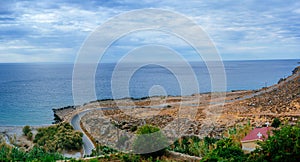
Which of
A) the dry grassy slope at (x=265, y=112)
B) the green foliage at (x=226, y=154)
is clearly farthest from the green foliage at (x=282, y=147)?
the dry grassy slope at (x=265, y=112)

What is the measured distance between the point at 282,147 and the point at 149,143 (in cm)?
381

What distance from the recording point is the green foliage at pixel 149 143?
327 inches

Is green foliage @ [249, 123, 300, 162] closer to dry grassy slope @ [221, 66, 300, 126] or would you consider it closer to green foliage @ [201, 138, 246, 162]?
green foliage @ [201, 138, 246, 162]

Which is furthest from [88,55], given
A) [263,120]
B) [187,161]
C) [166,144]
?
[263,120]

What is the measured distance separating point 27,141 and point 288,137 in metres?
15.9

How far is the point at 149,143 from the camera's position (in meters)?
8.31

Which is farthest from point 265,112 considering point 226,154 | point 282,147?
point 282,147

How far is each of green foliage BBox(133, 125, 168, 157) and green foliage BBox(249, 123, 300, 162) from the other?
3142 mm

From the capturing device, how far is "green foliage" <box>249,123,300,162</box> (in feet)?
17.1

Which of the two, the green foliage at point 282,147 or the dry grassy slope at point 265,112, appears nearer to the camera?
the green foliage at point 282,147

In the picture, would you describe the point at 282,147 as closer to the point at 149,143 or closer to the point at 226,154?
the point at 226,154

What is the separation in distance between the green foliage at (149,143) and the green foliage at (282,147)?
3142 mm

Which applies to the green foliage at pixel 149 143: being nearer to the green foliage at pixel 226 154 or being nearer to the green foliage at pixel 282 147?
the green foliage at pixel 226 154

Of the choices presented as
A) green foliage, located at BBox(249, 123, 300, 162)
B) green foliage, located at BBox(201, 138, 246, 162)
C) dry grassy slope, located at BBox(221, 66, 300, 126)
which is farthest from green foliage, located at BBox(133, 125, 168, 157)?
dry grassy slope, located at BBox(221, 66, 300, 126)
